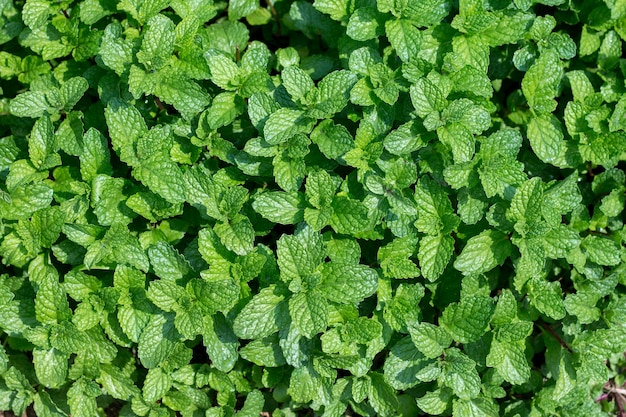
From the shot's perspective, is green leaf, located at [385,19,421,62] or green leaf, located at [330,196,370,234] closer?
green leaf, located at [330,196,370,234]

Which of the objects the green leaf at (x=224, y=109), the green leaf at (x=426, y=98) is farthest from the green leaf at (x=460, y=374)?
the green leaf at (x=224, y=109)

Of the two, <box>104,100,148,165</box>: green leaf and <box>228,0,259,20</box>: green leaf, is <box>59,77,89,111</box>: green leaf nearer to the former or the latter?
<box>104,100,148,165</box>: green leaf

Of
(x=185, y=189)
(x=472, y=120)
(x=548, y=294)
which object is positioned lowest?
(x=548, y=294)

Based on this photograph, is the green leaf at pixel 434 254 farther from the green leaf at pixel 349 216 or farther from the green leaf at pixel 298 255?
the green leaf at pixel 298 255

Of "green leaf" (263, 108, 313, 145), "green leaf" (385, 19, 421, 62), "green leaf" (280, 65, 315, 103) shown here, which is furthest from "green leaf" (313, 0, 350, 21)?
"green leaf" (263, 108, 313, 145)

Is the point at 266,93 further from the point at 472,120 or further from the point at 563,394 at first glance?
the point at 563,394

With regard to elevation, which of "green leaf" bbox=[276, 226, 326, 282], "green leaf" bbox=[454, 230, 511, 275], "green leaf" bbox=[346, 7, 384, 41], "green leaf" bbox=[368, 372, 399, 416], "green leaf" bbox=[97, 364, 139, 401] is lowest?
"green leaf" bbox=[368, 372, 399, 416]

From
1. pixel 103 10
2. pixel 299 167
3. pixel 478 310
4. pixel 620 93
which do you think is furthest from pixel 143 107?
pixel 620 93
